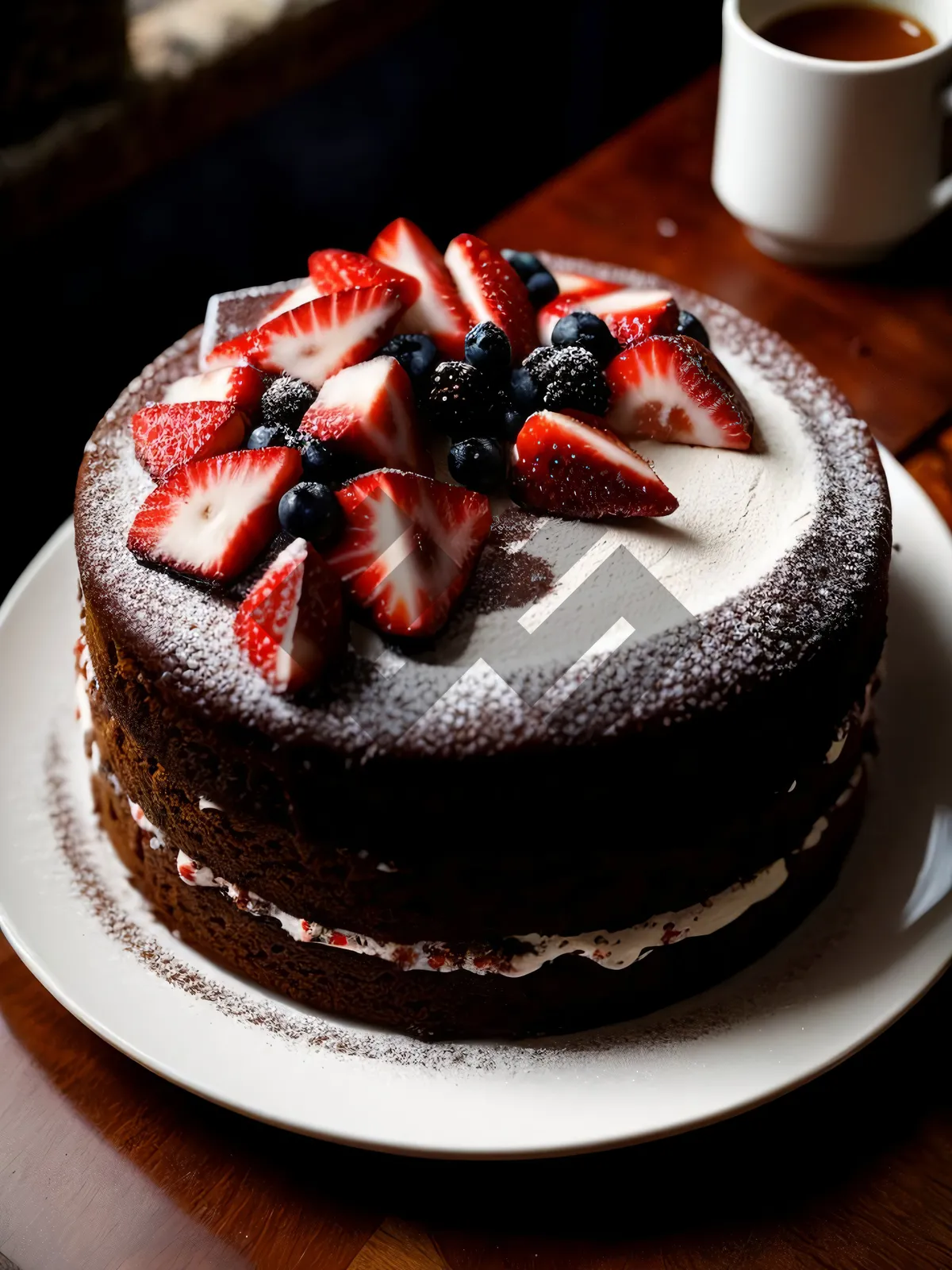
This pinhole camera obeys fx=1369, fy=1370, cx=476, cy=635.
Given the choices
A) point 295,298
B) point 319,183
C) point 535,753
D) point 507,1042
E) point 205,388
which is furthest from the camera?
point 319,183

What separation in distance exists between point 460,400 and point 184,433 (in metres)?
0.31

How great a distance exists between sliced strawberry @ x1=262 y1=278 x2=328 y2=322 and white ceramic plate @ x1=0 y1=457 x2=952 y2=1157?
2.05ft

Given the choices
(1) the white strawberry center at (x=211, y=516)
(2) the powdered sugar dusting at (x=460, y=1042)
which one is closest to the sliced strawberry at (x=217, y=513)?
(1) the white strawberry center at (x=211, y=516)

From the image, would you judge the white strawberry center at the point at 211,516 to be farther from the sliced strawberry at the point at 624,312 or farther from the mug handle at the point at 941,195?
the mug handle at the point at 941,195

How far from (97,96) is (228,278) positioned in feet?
2.16

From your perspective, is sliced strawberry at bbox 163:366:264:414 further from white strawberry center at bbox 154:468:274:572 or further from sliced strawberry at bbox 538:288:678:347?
sliced strawberry at bbox 538:288:678:347

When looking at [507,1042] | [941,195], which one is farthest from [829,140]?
[507,1042]

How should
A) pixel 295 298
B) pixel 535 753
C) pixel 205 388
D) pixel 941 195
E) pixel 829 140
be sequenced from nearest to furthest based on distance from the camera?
pixel 535 753
pixel 205 388
pixel 295 298
pixel 829 140
pixel 941 195

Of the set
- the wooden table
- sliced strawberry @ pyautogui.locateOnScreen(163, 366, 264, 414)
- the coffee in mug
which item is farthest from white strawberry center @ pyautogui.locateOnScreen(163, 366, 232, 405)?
the coffee in mug

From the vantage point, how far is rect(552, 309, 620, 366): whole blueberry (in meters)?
1.57

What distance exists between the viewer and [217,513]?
1.42 metres

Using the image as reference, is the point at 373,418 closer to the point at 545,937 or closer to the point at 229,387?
the point at 229,387

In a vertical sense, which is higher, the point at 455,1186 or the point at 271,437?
the point at 271,437

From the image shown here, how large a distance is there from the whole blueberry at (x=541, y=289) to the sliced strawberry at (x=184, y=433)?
0.42 metres
